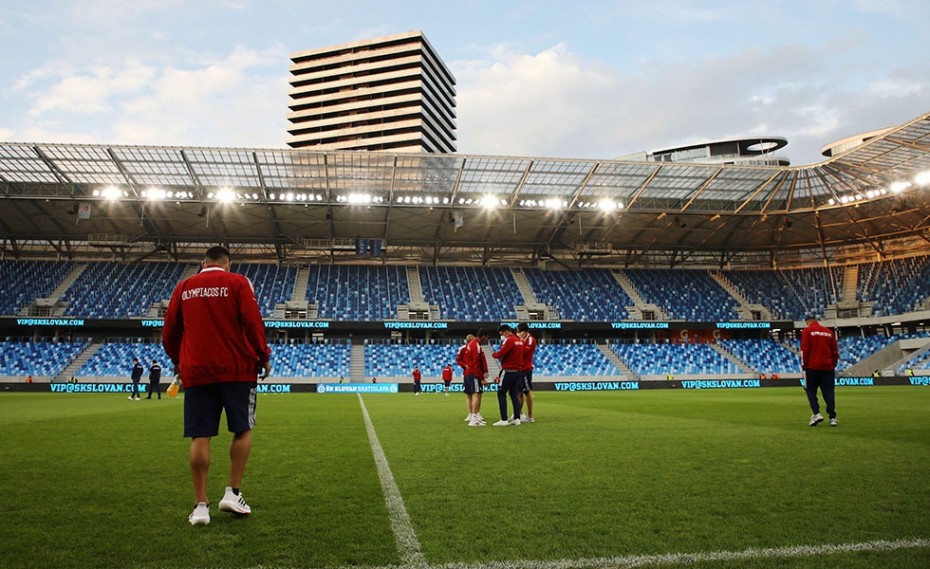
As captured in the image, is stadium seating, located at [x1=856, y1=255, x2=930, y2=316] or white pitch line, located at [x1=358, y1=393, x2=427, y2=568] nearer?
white pitch line, located at [x1=358, y1=393, x2=427, y2=568]

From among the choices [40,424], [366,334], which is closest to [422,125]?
[366,334]

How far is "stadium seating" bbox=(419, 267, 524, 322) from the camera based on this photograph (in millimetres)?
45500

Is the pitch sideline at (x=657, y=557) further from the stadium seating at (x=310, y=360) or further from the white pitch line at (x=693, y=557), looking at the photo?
the stadium seating at (x=310, y=360)

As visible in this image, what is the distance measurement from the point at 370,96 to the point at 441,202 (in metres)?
82.6

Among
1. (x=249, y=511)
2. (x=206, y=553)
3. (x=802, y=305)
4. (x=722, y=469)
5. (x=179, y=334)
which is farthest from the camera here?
(x=802, y=305)

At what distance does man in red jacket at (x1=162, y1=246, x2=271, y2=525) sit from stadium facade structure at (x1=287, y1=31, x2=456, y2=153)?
109m

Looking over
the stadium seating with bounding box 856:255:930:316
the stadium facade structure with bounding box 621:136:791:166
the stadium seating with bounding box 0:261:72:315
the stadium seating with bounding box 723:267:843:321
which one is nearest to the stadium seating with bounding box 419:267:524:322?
the stadium seating with bounding box 723:267:843:321

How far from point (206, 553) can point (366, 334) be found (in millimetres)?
42087

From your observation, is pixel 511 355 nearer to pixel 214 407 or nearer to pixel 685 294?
pixel 214 407

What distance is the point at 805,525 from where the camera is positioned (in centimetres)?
391

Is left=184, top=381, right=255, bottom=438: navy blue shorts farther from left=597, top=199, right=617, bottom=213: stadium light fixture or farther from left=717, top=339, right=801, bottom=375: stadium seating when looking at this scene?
left=717, top=339, right=801, bottom=375: stadium seating

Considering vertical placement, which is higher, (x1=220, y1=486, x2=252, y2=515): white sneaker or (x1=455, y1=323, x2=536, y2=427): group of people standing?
(x1=455, y1=323, x2=536, y2=427): group of people standing

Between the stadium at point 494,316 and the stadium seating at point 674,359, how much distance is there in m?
0.24

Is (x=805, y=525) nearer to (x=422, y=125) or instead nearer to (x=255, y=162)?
(x=255, y=162)
